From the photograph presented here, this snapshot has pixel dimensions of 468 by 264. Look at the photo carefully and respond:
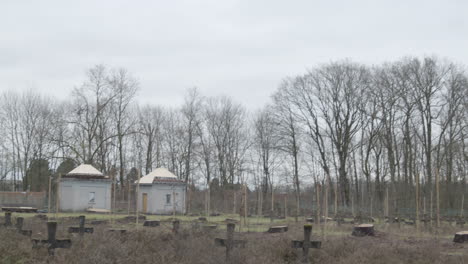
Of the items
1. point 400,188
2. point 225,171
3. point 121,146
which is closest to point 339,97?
point 400,188

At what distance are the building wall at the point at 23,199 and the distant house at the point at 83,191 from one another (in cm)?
412

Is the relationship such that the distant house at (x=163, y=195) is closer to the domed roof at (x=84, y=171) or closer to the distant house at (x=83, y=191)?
the distant house at (x=83, y=191)

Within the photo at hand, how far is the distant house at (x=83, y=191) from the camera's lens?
46.5 m

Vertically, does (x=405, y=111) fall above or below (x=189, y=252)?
above

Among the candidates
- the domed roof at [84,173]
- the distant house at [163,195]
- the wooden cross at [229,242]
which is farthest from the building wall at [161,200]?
the wooden cross at [229,242]

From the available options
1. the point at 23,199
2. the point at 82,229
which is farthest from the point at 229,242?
the point at 23,199

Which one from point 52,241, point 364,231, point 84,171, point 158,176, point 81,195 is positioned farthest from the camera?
point 158,176

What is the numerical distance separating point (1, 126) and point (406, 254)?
50644 mm

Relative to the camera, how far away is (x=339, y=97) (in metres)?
52.1

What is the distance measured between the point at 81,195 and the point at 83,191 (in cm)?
38

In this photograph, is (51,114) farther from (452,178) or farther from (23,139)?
(452,178)

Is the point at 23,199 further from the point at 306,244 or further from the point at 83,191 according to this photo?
the point at 306,244

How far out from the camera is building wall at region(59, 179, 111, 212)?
4641 centimetres

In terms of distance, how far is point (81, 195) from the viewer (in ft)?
153
